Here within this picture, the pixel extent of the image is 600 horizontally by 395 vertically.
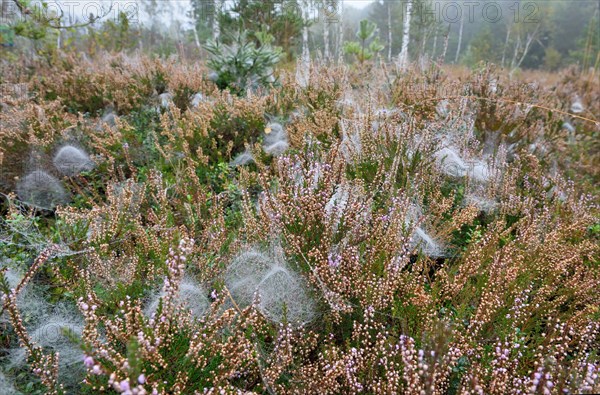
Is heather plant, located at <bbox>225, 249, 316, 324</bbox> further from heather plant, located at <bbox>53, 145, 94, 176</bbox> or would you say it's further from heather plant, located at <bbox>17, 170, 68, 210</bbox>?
heather plant, located at <bbox>53, 145, 94, 176</bbox>

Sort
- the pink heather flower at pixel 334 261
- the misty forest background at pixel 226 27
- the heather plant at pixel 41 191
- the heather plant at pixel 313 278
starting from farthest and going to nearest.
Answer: the misty forest background at pixel 226 27
the heather plant at pixel 41 191
the pink heather flower at pixel 334 261
the heather plant at pixel 313 278

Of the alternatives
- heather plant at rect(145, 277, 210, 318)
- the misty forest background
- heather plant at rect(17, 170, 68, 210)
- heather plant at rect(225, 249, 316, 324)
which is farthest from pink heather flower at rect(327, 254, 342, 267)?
the misty forest background

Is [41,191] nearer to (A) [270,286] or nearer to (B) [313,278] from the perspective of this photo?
(A) [270,286]

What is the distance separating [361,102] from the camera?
4.19m

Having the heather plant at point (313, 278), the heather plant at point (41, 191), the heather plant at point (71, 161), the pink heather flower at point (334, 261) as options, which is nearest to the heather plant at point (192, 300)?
the heather plant at point (313, 278)

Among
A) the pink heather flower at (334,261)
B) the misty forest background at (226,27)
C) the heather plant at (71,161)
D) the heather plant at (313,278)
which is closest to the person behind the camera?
the heather plant at (313,278)

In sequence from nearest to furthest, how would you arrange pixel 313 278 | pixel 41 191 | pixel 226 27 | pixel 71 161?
pixel 313 278
pixel 41 191
pixel 71 161
pixel 226 27

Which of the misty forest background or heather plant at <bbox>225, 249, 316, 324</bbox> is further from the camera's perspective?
the misty forest background

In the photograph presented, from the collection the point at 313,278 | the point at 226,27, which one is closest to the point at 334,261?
the point at 313,278

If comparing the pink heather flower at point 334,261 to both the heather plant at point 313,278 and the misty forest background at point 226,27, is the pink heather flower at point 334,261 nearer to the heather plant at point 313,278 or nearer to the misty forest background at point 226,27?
the heather plant at point 313,278

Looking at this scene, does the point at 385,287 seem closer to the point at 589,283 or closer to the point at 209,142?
the point at 589,283

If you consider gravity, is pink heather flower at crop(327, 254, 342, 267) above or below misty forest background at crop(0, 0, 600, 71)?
below

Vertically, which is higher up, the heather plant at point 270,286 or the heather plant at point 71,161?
the heather plant at point 71,161

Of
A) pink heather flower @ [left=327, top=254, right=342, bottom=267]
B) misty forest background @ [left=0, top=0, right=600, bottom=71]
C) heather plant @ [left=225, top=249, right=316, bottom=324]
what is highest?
misty forest background @ [left=0, top=0, right=600, bottom=71]
